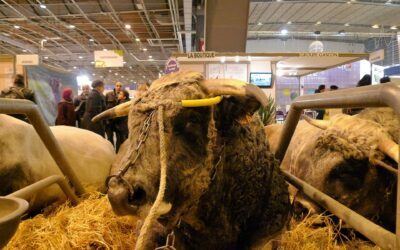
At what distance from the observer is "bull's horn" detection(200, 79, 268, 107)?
6.53 feet

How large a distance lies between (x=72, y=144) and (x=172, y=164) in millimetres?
2607

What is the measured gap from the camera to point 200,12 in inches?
569

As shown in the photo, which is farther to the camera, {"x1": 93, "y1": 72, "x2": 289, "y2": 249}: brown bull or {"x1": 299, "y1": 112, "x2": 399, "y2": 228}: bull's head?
{"x1": 299, "y1": 112, "x2": 399, "y2": 228}: bull's head

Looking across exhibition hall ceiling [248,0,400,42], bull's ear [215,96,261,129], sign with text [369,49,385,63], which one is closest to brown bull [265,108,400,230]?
bull's ear [215,96,261,129]

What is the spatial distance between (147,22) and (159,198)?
16436 mm

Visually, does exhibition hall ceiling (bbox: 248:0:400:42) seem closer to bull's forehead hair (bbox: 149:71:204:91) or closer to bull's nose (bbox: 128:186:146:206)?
bull's forehead hair (bbox: 149:71:204:91)

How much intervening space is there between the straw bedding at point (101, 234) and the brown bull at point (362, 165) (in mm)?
257

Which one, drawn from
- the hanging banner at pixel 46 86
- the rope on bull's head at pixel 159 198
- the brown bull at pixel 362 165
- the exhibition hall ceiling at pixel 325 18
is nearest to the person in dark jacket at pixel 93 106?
the hanging banner at pixel 46 86

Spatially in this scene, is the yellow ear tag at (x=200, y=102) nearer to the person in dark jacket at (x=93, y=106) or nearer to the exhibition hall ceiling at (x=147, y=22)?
the person in dark jacket at (x=93, y=106)

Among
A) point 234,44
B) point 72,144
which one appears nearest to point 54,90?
point 234,44

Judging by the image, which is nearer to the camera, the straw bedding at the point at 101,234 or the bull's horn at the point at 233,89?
the bull's horn at the point at 233,89

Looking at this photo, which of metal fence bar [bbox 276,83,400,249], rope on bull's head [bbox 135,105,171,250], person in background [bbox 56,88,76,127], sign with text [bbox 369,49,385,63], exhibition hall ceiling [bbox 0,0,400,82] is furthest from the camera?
exhibition hall ceiling [bbox 0,0,400,82]

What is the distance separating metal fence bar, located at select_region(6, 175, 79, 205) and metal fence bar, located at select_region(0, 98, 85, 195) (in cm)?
13

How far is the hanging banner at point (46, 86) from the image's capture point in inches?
395
